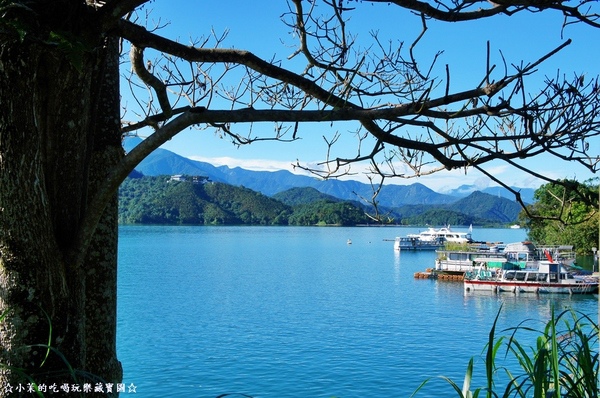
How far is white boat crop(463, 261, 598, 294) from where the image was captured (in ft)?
92.1

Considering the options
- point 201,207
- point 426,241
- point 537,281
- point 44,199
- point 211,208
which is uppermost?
point 201,207

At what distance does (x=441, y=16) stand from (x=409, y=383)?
1207 centimetres

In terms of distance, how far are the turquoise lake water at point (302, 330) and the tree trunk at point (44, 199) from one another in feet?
7.51

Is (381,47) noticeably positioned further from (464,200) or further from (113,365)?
(464,200)

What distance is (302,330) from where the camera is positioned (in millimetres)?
20047

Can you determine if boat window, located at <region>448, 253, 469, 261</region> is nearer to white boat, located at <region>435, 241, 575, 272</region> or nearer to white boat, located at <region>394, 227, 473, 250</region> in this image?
white boat, located at <region>435, 241, 575, 272</region>

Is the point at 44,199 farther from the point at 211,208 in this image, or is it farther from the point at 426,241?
the point at 211,208

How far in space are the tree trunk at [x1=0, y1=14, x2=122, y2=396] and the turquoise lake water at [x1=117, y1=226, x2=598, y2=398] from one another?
7.51ft

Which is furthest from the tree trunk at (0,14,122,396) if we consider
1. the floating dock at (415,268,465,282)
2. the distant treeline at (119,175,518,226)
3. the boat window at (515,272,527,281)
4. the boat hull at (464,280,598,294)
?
the distant treeline at (119,175,518,226)

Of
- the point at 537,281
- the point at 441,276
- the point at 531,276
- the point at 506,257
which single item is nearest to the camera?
the point at 537,281

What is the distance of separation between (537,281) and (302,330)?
14319 mm

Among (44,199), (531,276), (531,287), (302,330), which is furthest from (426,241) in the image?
(44,199)

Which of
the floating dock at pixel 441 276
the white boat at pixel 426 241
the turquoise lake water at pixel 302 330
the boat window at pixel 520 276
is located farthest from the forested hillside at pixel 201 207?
the boat window at pixel 520 276

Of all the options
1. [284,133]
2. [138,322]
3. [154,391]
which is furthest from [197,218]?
[284,133]
